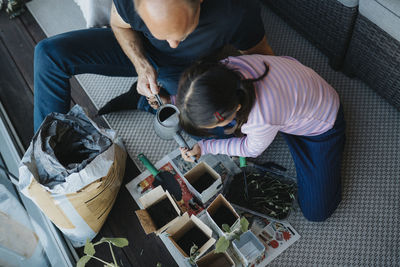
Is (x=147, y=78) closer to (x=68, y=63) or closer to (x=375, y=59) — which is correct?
(x=68, y=63)

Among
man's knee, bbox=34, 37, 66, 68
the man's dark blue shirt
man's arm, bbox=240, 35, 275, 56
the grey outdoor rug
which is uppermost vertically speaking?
man's knee, bbox=34, 37, 66, 68

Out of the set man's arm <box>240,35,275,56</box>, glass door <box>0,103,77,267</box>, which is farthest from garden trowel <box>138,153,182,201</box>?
man's arm <box>240,35,275,56</box>

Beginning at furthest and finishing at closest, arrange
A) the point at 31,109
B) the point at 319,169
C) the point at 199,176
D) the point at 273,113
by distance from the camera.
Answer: the point at 31,109 < the point at 199,176 < the point at 319,169 < the point at 273,113

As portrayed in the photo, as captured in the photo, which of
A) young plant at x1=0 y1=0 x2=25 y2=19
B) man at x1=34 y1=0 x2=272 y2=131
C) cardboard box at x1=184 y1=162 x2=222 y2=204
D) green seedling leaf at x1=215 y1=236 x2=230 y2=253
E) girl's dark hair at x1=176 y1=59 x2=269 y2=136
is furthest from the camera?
young plant at x1=0 y1=0 x2=25 y2=19

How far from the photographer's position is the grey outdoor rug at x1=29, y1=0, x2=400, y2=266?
1.18 metres

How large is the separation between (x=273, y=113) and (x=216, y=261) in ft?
1.88

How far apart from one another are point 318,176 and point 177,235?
55cm

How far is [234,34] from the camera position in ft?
3.59

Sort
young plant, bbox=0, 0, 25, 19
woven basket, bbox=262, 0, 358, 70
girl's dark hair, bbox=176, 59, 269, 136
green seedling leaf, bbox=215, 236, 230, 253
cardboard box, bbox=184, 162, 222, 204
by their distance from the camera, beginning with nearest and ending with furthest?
girl's dark hair, bbox=176, 59, 269, 136 → green seedling leaf, bbox=215, 236, 230, 253 → cardboard box, bbox=184, 162, 222, 204 → woven basket, bbox=262, 0, 358, 70 → young plant, bbox=0, 0, 25, 19

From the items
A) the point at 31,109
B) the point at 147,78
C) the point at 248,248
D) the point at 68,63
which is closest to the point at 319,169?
the point at 248,248

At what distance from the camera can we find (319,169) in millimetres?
1138

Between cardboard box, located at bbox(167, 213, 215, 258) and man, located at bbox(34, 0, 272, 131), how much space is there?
18.9 inches

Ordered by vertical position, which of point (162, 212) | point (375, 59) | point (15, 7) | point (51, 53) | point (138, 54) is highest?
point (15, 7)

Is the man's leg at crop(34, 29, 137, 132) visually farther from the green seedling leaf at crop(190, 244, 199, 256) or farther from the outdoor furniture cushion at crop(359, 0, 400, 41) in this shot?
the outdoor furniture cushion at crop(359, 0, 400, 41)
